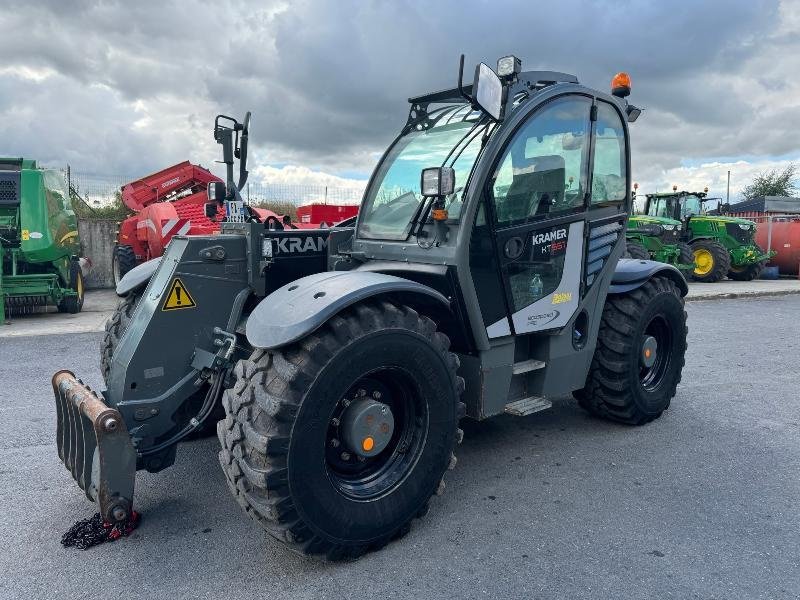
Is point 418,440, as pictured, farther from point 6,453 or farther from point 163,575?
point 6,453

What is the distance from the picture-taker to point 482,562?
9.51 feet

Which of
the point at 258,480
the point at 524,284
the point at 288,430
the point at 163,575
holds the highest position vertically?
the point at 524,284

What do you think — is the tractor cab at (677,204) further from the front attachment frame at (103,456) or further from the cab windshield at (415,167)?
the front attachment frame at (103,456)

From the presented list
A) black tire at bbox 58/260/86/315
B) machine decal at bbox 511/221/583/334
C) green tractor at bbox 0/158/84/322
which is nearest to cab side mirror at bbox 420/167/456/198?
machine decal at bbox 511/221/583/334

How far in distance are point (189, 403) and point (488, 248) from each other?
193 cm

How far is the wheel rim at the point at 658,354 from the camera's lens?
4.93 meters

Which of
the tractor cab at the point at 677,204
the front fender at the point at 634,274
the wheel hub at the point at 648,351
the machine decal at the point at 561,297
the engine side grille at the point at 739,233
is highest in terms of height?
the tractor cab at the point at 677,204

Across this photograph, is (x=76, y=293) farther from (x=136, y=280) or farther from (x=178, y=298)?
(x=178, y=298)

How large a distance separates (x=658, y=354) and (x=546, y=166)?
211 cm

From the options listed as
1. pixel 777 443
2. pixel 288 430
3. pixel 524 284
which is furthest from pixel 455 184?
pixel 777 443

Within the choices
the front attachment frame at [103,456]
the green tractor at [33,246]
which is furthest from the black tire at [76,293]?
the front attachment frame at [103,456]

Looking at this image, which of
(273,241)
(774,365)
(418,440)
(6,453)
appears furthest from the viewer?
(774,365)

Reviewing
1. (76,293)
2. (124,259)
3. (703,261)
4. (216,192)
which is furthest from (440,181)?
(703,261)

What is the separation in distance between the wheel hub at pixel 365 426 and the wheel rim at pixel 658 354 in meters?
2.66
